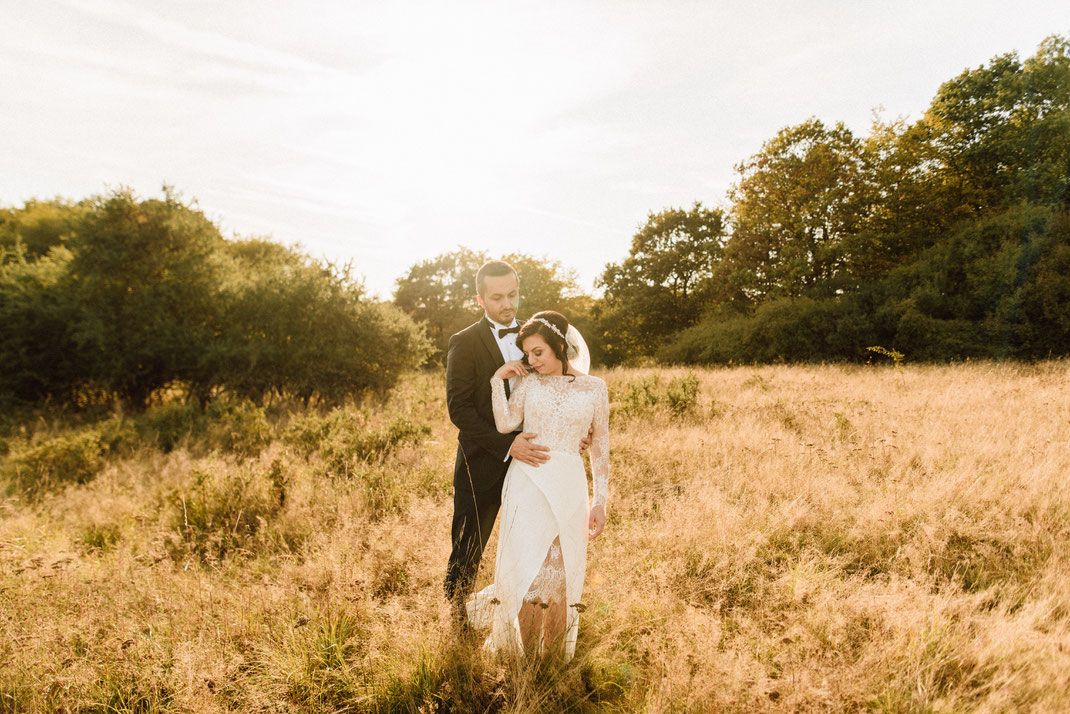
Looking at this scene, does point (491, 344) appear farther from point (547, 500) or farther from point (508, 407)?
point (547, 500)

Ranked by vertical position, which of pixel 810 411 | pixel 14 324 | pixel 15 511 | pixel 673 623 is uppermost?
pixel 14 324

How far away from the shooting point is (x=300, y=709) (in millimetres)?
2596

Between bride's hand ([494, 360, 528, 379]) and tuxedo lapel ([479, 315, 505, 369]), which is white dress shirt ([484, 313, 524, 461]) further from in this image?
bride's hand ([494, 360, 528, 379])

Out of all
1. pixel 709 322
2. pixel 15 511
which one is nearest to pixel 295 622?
pixel 15 511

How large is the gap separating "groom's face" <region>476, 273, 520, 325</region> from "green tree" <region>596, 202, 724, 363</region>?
27.1 metres

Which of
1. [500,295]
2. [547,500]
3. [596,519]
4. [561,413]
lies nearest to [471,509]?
[547,500]

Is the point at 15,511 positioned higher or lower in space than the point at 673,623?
lower

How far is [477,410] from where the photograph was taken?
344 cm

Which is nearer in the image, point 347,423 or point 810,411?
point 810,411

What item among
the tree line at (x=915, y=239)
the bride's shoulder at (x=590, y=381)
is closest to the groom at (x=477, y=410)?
the bride's shoulder at (x=590, y=381)

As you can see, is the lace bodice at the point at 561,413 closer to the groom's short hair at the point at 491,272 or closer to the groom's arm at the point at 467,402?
the groom's arm at the point at 467,402

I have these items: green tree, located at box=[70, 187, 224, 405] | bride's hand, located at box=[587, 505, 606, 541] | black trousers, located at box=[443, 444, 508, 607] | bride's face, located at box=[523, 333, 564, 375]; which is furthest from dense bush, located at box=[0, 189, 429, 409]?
bride's hand, located at box=[587, 505, 606, 541]

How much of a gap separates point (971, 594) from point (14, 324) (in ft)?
71.4

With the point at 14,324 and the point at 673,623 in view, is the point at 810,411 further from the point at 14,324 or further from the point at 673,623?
the point at 14,324
